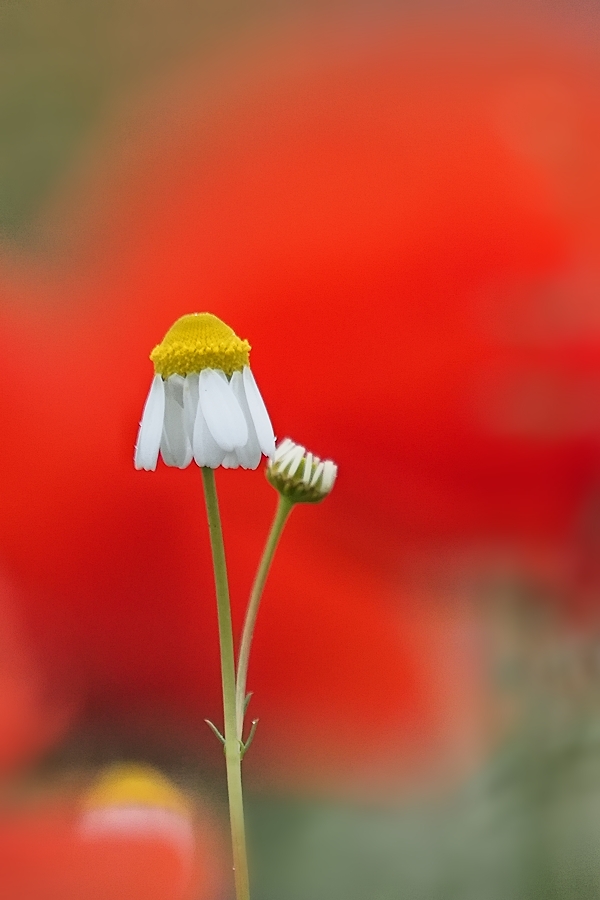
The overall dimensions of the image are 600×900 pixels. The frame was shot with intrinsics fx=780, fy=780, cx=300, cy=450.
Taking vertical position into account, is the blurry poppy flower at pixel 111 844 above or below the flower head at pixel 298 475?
below

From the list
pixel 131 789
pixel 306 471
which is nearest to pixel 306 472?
pixel 306 471

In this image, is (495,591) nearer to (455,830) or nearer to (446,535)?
(446,535)

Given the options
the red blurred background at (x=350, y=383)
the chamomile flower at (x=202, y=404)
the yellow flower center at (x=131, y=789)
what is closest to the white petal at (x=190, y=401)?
the chamomile flower at (x=202, y=404)

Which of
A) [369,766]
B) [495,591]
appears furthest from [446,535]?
[369,766]

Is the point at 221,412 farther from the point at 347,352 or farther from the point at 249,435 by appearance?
the point at 347,352

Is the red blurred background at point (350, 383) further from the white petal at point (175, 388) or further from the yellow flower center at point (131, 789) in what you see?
the white petal at point (175, 388)

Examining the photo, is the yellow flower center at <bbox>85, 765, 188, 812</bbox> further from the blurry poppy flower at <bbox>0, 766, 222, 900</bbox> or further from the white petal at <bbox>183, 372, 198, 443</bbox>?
the white petal at <bbox>183, 372, 198, 443</bbox>
